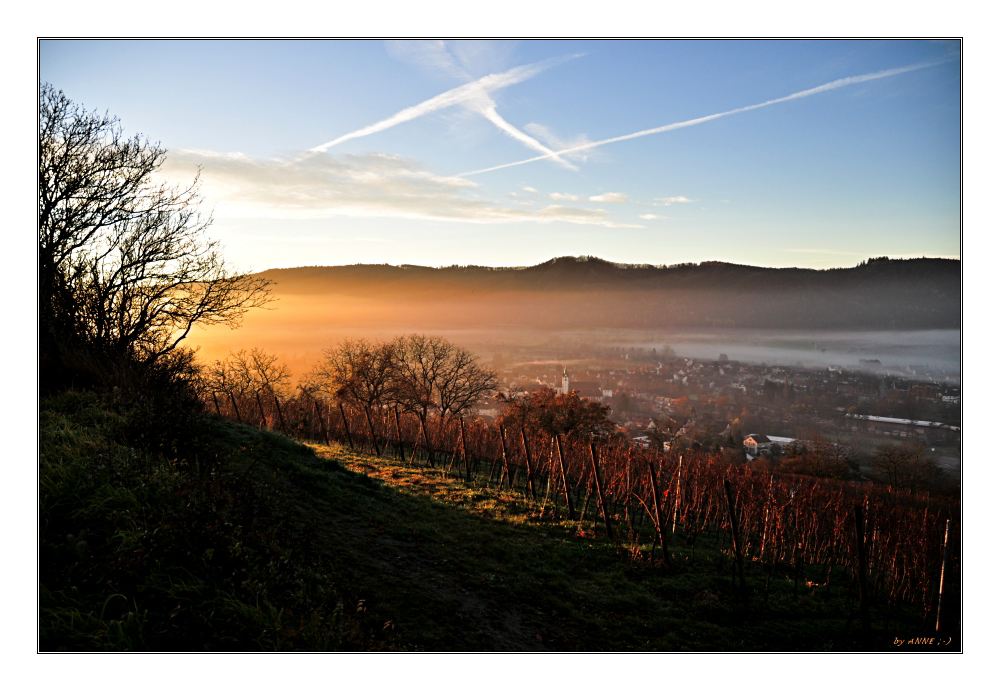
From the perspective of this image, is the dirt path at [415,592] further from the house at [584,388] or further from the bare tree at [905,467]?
the house at [584,388]

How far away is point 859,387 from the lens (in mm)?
11492

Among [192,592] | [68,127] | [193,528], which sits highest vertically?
[68,127]

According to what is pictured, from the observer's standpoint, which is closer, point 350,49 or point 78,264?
point 350,49

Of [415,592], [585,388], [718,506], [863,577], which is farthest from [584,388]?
[415,592]

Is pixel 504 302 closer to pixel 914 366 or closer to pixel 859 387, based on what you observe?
pixel 859 387

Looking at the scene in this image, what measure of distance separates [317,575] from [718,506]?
12094 mm

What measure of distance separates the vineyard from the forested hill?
3523 mm

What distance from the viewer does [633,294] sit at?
25.1 m

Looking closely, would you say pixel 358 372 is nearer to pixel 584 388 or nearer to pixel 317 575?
pixel 584 388

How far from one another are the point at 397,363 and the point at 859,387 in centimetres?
2134

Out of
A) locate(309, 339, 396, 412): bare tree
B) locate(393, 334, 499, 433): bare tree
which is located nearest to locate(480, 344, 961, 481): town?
locate(393, 334, 499, 433): bare tree

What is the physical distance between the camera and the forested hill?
29.6 feet

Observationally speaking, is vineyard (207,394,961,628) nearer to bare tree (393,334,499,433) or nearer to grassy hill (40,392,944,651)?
grassy hill (40,392,944,651)
